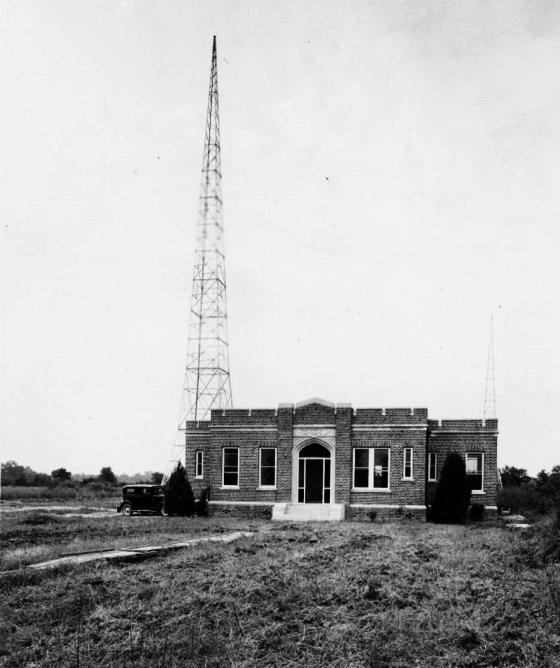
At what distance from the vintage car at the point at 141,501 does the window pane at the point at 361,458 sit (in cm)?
957

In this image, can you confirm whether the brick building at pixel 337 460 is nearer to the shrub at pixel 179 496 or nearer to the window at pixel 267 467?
the window at pixel 267 467

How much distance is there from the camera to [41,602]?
1111cm

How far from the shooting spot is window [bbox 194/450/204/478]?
35.5 metres

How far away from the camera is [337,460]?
103ft

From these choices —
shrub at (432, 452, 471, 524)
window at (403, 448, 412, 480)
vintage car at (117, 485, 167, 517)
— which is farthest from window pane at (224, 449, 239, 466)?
shrub at (432, 452, 471, 524)

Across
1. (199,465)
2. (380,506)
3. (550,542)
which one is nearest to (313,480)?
(380,506)

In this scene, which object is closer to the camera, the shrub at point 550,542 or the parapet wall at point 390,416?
the shrub at point 550,542

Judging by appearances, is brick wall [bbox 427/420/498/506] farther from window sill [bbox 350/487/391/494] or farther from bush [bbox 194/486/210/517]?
bush [bbox 194/486/210/517]

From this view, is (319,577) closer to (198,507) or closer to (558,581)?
(558,581)

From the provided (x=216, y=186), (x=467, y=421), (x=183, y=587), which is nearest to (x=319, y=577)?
(x=183, y=587)

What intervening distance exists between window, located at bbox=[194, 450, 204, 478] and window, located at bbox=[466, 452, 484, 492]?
39.3ft

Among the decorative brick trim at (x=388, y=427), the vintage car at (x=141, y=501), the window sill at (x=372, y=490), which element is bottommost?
the vintage car at (x=141, y=501)

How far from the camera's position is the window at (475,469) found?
3203 cm

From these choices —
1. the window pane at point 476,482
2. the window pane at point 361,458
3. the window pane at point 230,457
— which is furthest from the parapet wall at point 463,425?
the window pane at point 230,457
